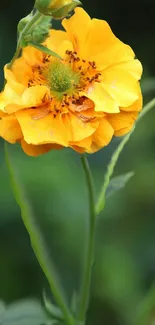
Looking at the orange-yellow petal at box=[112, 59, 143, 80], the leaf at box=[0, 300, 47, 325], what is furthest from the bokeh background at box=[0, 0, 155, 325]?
the orange-yellow petal at box=[112, 59, 143, 80]

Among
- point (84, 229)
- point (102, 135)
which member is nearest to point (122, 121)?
point (102, 135)

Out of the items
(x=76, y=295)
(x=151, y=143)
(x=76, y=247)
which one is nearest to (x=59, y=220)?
(x=76, y=247)

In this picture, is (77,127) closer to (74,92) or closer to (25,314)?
(74,92)

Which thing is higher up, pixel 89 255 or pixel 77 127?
pixel 77 127

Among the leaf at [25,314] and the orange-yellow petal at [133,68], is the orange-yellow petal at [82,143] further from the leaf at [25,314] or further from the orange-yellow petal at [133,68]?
the leaf at [25,314]

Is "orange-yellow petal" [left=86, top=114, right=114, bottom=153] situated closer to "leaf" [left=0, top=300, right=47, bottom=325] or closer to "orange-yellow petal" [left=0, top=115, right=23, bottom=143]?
"orange-yellow petal" [left=0, top=115, right=23, bottom=143]

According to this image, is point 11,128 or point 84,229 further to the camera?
point 84,229

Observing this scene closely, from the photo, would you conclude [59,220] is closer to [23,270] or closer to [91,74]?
[23,270]
